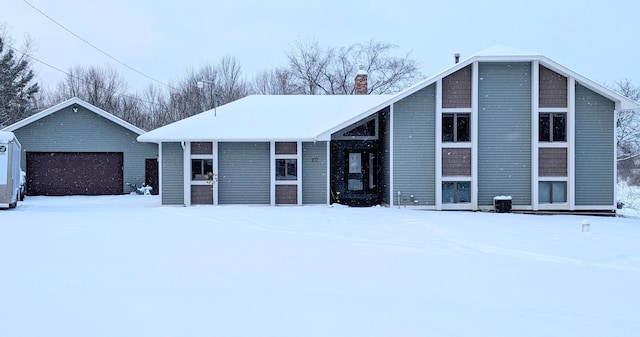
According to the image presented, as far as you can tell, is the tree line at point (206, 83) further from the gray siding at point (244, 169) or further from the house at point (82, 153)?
the gray siding at point (244, 169)

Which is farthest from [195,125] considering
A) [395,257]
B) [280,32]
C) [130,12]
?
[280,32]


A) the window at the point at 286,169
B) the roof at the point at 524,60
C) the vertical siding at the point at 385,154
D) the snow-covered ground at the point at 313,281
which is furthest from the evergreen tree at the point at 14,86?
the roof at the point at 524,60

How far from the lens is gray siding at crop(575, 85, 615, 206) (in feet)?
54.4

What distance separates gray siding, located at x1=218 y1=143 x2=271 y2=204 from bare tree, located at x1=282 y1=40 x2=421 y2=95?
2122 cm

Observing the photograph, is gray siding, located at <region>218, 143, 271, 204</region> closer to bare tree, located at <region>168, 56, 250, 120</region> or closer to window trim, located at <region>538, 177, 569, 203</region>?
window trim, located at <region>538, 177, 569, 203</region>

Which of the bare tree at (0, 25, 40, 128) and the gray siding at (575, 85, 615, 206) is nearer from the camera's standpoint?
the gray siding at (575, 85, 615, 206)

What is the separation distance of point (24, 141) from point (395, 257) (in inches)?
805

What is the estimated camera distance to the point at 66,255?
7570 mm

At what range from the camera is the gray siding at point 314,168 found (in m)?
17.3

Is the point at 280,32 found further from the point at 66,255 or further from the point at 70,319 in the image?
the point at 70,319

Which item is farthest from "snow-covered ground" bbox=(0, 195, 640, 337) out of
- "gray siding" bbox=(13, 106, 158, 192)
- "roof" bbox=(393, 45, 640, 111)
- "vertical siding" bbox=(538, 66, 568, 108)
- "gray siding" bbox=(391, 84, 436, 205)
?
"gray siding" bbox=(13, 106, 158, 192)

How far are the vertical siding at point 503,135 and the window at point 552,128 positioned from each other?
44cm

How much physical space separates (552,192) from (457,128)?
363cm

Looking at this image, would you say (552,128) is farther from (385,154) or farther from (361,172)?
(361,172)
